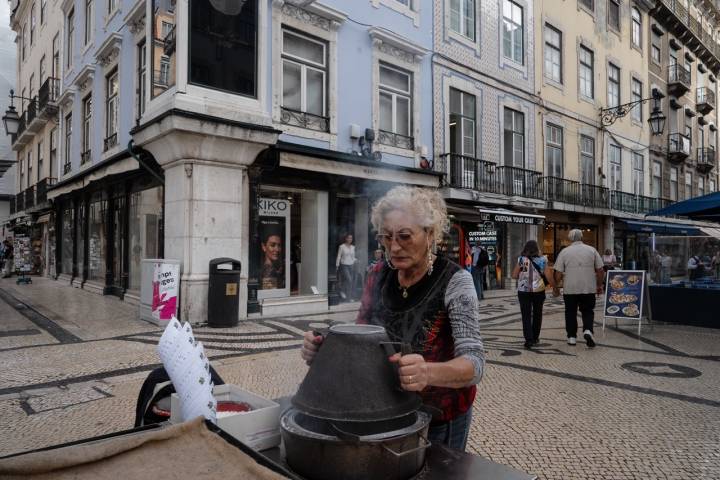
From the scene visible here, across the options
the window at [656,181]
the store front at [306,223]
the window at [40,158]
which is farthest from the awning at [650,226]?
the window at [40,158]

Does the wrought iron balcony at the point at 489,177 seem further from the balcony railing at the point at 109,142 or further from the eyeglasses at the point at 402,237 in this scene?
the eyeglasses at the point at 402,237

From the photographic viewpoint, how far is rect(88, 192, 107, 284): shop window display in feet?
47.5

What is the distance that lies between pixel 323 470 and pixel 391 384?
267mm

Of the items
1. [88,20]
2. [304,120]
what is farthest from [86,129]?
[304,120]

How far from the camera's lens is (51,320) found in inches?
356

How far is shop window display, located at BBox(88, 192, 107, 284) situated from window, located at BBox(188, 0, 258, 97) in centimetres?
721

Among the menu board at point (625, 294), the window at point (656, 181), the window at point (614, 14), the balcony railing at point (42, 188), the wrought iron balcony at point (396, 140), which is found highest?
the window at point (614, 14)

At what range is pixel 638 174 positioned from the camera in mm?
24484

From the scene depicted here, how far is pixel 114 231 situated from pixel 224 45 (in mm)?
7004

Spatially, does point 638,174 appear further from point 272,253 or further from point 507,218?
point 272,253

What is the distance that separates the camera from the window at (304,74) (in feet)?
36.1

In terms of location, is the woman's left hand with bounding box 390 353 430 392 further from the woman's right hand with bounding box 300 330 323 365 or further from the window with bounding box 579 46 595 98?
the window with bounding box 579 46 595 98

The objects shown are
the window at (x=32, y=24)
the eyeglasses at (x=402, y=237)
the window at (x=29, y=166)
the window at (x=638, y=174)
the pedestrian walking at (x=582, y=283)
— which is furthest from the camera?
the window at (x=638, y=174)

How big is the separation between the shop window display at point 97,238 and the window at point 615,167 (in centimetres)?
2030
